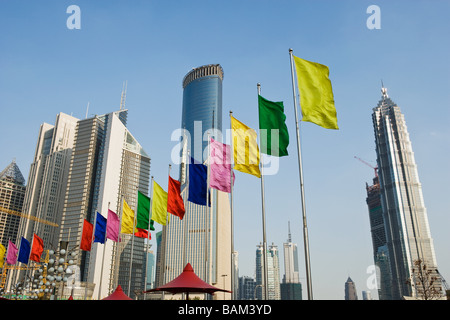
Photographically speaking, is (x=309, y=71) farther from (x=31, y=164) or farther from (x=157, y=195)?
(x=31, y=164)

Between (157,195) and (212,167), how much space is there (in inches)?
329

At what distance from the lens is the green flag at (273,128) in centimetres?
2044

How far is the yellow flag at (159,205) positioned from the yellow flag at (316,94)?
17.0 metres

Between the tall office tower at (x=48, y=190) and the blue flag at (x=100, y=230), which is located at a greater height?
the tall office tower at (x=48, y=190)

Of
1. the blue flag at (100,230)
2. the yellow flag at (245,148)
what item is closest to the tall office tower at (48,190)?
the blue flag at (100,230)

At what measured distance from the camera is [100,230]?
3550 cm

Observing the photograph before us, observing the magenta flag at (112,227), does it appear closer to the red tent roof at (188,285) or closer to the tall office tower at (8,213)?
the red tent roof at (188,285)

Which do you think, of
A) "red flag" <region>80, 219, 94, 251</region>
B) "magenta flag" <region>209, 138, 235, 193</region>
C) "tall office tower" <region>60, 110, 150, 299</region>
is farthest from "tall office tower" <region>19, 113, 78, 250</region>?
"magenta flag" <region>209, 138, 235, 193</region>

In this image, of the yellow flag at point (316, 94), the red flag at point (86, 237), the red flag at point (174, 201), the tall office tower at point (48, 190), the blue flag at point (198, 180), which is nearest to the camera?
the yellow flag at point (316, 94)

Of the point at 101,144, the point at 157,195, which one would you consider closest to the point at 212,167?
the point at 157,195

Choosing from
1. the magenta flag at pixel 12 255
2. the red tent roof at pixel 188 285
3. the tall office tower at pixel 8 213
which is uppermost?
the tall office tower at pixel 8 213

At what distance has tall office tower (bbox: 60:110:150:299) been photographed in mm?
158125

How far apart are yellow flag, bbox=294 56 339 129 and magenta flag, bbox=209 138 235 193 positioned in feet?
26.5
